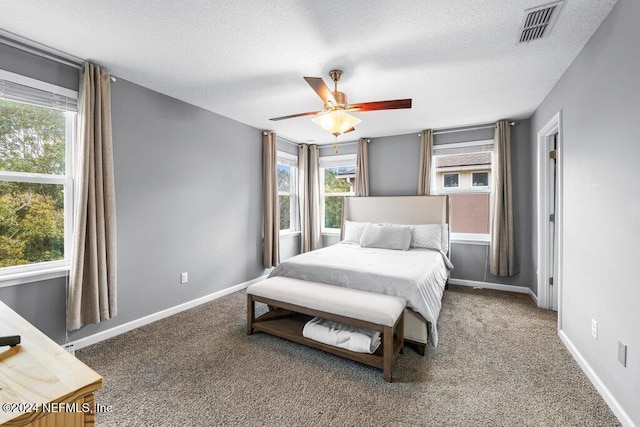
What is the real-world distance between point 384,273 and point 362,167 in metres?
2.78

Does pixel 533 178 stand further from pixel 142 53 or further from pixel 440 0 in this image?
pixel 142 53

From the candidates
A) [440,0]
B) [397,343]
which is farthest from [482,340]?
[440,0]

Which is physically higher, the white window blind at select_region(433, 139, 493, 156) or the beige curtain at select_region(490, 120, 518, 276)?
the white window blind at select_region(433, 139, 493, 156)

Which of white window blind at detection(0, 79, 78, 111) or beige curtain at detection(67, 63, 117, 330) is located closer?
white window blind at detection(0, 79, 78, 111)

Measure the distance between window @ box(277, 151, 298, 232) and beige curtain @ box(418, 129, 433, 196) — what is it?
90.9 inches

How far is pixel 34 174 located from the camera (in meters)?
2.23

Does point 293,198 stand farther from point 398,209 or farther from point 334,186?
point 398,209

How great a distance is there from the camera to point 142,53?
2.28 m

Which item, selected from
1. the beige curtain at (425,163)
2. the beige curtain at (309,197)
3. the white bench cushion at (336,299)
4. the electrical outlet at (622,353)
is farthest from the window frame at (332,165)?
the electrical outlet at (622,353)

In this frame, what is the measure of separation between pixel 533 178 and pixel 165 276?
4744mm

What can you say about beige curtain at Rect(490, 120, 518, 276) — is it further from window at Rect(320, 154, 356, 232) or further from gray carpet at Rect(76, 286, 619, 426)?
window at Rect(320, 154, 356, 232)

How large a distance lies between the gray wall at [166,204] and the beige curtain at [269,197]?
0.25 meters

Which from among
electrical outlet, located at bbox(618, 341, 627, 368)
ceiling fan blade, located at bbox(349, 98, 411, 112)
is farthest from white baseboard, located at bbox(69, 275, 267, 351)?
electrical outlet, located at bbox(618, 341, 627, 368)

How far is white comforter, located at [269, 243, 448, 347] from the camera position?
2.34 meters
